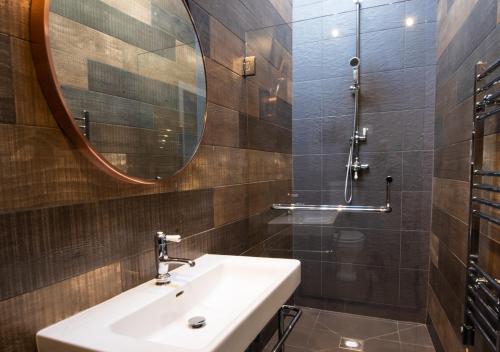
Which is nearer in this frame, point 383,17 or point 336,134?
point 383,17

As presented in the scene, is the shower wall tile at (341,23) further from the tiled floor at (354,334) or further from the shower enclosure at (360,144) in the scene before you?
the tiled floor at (354,334)

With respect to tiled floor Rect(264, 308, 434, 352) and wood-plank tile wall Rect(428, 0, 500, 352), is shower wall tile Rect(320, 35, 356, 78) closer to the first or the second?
wood-plank tile wall Rect(428, 0, 500, 352)

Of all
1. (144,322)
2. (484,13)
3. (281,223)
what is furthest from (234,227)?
(484,13)

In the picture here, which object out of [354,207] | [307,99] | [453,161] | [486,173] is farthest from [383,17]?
[486,173]

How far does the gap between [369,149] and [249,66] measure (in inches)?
48.5

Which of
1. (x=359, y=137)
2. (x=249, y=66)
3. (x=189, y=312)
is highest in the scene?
(x=249, y=66)

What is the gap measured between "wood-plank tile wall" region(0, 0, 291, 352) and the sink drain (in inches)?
9.9

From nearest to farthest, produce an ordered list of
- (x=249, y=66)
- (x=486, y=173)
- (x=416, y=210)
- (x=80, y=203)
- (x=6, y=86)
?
(x=6, y=86) → (x=80, y=203) → (x=486, y=173) → (x=249, y=66) → (x=416, y=210)

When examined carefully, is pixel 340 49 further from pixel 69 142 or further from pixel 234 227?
pixel 69 142

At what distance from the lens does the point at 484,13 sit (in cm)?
137

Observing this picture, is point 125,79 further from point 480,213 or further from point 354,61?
point 354,61

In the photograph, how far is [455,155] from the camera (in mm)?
1823

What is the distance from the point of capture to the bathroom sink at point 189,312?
2.44 feet

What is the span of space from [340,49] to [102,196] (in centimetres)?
235
